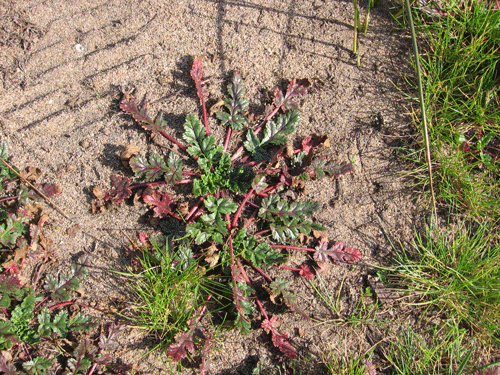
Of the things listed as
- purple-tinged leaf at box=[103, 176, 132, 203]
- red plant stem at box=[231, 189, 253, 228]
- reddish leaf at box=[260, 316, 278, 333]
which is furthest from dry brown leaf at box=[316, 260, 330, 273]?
purple-tinged leaf at box=[103, 176, 132, 203]

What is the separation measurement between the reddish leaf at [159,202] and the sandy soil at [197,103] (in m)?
0.18

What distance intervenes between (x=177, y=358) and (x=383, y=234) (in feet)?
5.60

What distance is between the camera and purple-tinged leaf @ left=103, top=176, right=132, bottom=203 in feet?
9.04

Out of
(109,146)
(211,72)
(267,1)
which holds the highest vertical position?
(267,1)

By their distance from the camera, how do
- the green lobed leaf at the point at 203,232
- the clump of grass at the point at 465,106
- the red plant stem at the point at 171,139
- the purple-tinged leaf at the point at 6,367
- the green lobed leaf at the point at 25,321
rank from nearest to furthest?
the purple-tinged leaf at the point at 6,367
the green lobed leaf at the point at 25,321
the green lobed leaf at the point at 203,232
the red plant stem at the point at 171,139
the clump of grass at the point at 465,106

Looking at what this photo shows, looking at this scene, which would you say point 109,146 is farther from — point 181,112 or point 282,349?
point 282,349

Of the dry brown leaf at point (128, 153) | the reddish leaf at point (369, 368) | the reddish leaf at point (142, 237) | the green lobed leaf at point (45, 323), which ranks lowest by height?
the reddish leaf at point (369, 368)

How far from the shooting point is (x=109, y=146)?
9.70 feet

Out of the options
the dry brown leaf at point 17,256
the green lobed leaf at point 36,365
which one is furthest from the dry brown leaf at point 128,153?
the green lobed leaf at point 36,365

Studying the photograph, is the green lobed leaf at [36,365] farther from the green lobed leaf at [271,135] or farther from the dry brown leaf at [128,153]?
the green lobed leaf at [271,135]

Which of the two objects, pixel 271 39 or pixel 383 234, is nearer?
pixel 383 234

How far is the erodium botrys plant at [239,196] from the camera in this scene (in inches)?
107

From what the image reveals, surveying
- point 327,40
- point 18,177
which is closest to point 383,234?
point 327,40

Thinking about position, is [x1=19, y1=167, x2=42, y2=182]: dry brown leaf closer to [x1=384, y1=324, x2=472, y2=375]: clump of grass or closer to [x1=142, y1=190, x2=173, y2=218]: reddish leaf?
[x1=142, y1=190, x2=173, y2=218]: reddish leaf
